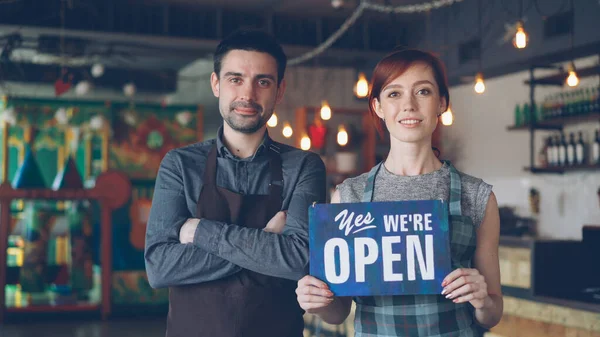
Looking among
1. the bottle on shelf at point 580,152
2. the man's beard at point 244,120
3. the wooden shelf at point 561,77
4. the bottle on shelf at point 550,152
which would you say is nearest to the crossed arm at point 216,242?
the man's beard at point 244,120

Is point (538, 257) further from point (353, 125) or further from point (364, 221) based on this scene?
point (353, 125)

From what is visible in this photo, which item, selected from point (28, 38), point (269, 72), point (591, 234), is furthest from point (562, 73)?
point (28, 38)

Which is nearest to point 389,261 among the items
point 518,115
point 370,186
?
point 370,186

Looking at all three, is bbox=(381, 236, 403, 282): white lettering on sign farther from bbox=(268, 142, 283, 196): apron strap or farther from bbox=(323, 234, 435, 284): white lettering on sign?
bbox=(268, 142, 283, 196): apron strap

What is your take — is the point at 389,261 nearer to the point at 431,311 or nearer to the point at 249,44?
the point at 431,311

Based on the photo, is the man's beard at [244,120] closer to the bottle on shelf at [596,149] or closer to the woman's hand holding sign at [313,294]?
the woman's hand holding sign at [313,294]

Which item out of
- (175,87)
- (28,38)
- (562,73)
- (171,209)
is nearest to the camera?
(171,209)

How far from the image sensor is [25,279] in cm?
753

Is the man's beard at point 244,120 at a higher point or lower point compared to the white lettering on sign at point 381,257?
higher

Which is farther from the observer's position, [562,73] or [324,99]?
[324,99]

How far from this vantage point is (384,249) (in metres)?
1.57

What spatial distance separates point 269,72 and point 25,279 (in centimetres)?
636

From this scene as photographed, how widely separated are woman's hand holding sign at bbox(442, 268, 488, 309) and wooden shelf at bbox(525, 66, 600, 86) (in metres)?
5.60

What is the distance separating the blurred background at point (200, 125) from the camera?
6988 mm
